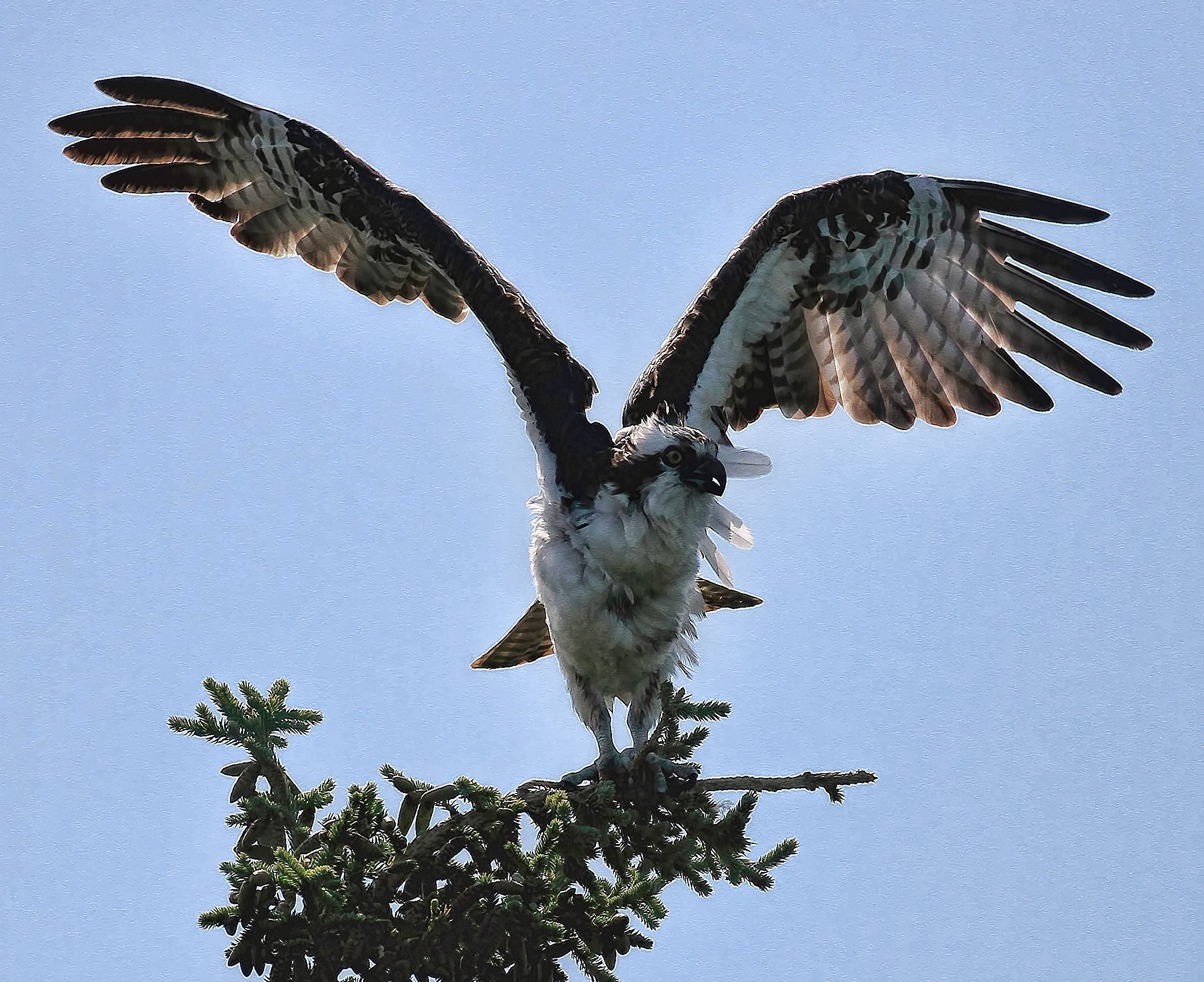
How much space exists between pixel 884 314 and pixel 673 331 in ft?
5.88

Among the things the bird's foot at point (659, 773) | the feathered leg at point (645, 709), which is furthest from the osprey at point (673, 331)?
the bird's foot at point (659, 773)

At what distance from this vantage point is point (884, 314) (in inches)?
390

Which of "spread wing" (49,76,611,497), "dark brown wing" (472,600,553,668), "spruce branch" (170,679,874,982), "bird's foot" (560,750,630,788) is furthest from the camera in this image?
"dark brown wing" (472,600,553,668)

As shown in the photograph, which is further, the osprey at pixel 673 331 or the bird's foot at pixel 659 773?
the osprey at pixel 673 331

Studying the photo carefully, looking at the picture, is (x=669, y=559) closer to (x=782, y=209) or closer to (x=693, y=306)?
(x=693, y=306)

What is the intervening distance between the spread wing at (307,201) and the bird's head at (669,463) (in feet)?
2.58

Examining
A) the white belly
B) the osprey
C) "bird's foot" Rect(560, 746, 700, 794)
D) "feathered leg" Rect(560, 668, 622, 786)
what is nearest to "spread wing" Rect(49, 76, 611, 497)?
the osprey

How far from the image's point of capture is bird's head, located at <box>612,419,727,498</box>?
24.5ft

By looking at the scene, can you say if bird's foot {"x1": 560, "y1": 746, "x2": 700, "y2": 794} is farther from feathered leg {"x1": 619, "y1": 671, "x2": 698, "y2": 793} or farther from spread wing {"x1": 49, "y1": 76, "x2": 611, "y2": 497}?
spread wing {"x1": 49, "y1": 76, "x2": 611, "y2": 497}

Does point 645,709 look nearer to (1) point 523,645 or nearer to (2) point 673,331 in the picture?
(1) point 523,645

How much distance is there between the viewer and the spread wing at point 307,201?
8.61 m

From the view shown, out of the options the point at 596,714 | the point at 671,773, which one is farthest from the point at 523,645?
the point at 671,773

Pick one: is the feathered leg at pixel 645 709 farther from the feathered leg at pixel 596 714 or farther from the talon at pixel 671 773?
the talon at pixel 671 773

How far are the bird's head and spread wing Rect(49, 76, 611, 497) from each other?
786mm
